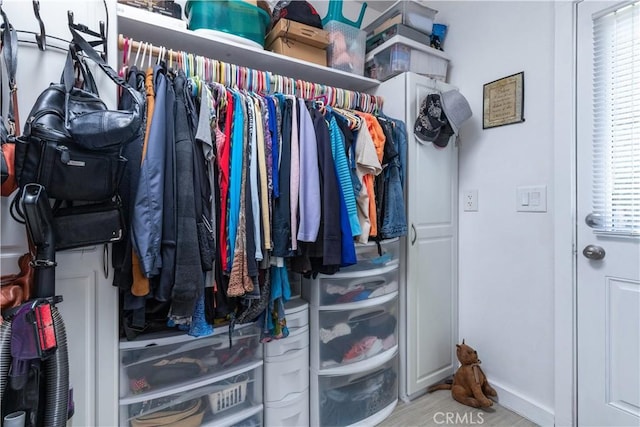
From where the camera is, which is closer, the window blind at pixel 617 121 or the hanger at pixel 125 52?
the hanger at pixel 125 52

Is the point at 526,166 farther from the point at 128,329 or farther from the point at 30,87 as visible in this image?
the point at 30,87

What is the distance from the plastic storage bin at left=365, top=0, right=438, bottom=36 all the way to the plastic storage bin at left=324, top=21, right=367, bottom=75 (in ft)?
0.64

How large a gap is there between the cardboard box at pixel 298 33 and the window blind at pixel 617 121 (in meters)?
1.33

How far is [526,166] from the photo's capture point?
1.66 metres

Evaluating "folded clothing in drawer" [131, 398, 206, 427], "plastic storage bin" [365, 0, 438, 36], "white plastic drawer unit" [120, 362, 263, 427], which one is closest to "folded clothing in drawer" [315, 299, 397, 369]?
"white plastic drawer unit" [120, 362, 263, 427]

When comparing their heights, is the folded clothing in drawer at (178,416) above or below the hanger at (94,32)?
below

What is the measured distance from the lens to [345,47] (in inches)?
70.0

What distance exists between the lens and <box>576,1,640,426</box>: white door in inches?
50.9

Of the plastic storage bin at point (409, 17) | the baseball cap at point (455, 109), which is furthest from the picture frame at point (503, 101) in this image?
the plastic storage bin at point (409, 17)

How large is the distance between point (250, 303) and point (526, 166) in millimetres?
1647

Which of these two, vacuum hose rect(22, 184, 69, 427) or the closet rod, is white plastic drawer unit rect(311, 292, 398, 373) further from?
the closet rod

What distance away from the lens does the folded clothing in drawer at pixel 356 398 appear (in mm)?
1501

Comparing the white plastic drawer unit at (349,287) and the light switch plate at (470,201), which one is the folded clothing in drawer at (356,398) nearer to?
the white plastic drawer unit at (349,287)

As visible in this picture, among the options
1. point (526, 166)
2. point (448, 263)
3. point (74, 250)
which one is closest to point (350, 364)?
point (448, 263)
